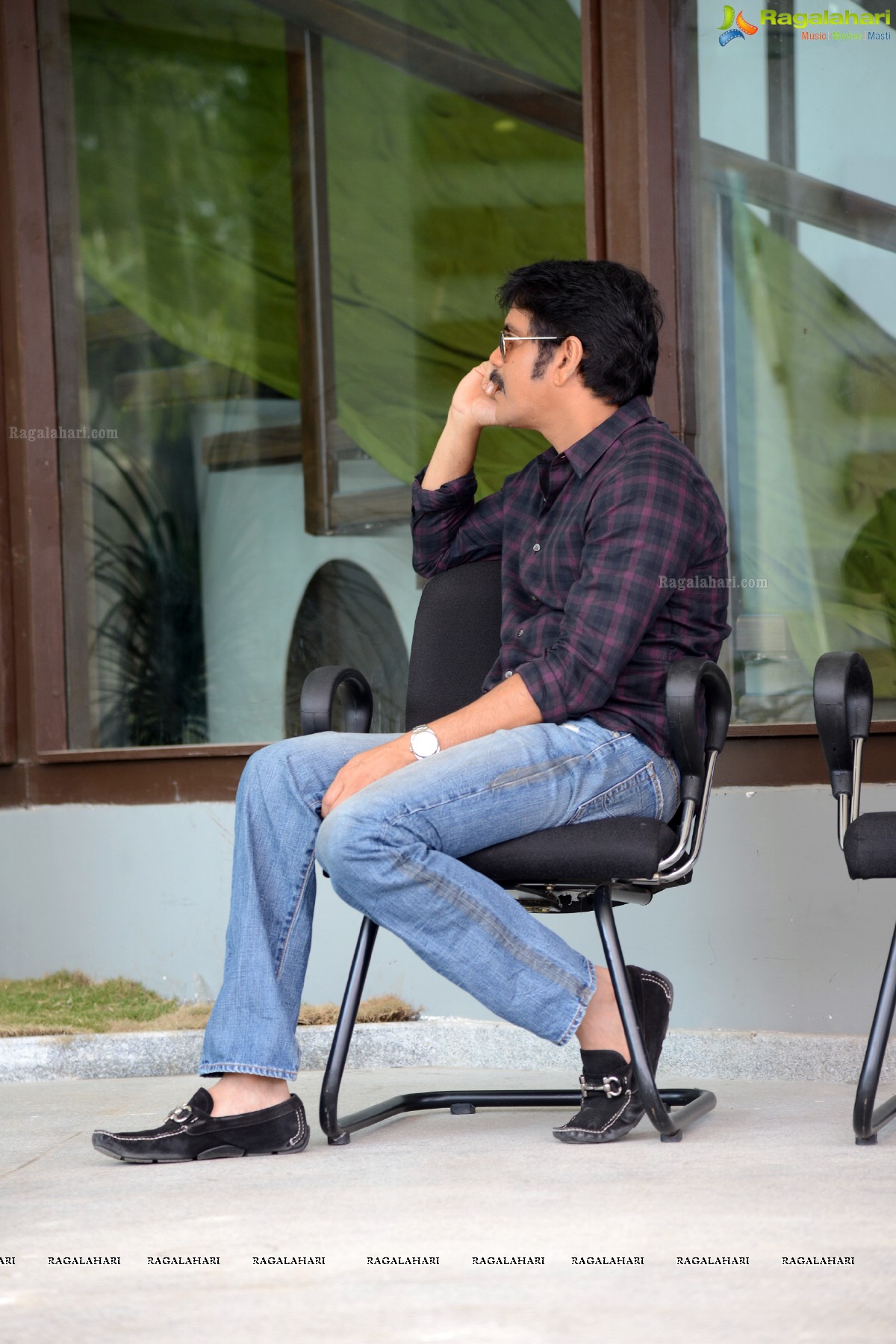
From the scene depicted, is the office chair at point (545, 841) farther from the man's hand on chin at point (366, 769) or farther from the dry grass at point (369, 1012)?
the dry grass at point (369, 1012)

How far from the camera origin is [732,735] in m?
3.21

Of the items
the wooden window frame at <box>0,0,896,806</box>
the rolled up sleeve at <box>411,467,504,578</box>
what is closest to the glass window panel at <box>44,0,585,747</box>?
the wooden window frame at <box>0,0,896,806</box>

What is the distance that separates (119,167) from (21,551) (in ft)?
4.05

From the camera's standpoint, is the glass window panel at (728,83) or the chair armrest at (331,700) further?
the glass window panel at (728,83)

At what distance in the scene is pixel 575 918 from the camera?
11.0 feet

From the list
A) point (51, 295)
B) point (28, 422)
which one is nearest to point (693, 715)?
point (28, 422)

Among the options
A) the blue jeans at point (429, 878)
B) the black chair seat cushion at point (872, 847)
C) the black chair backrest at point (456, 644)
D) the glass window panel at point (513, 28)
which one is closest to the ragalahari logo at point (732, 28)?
the glass window panel at point (513, 28)

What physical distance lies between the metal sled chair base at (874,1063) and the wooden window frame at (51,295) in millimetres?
1568

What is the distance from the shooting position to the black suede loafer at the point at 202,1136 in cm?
216

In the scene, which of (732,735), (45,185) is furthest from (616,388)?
(45,185)

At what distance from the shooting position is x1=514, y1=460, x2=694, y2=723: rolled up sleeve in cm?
226

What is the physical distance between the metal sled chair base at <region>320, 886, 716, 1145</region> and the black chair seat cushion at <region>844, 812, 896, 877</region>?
34 cm

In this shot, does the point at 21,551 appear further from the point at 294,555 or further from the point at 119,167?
the point at 119,167

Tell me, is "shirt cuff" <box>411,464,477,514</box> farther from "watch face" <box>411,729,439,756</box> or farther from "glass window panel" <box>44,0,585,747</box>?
"glass window panel" <box>44,0,585,747</box>
